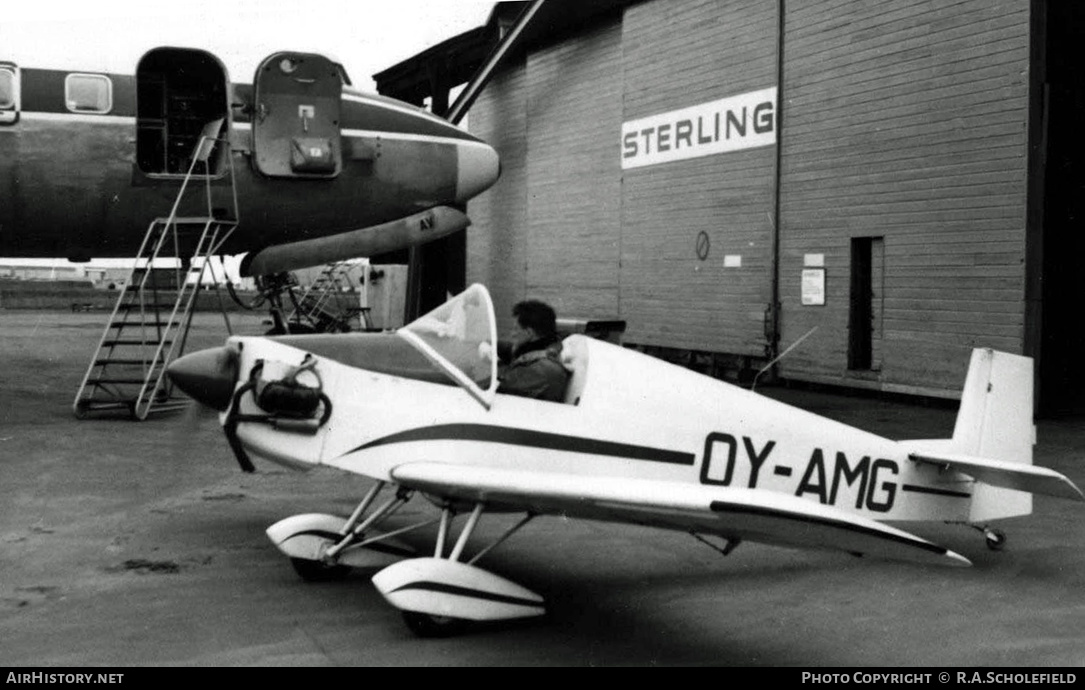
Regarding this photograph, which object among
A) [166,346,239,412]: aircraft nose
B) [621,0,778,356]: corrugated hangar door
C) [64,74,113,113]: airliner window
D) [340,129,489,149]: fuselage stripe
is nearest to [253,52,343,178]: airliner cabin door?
[340,129,489,149]: fuselage stripe

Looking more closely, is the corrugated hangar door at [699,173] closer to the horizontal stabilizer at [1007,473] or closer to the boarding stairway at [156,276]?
the boarding stairway at [156,276]

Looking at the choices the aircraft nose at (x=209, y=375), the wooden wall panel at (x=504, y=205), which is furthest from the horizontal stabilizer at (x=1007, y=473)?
the wooden wall panel at (x=504, y=205)

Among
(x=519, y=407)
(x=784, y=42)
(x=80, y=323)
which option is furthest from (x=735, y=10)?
(x=80, y=323)

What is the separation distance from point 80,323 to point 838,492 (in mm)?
32307

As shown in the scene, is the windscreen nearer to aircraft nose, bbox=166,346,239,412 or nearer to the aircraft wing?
the aircraft wing

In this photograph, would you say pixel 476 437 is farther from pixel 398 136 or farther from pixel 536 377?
pixel 398 136

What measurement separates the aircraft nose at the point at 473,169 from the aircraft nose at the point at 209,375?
974cm

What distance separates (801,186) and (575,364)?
11942mm

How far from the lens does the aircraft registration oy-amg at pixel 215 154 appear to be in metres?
14.0

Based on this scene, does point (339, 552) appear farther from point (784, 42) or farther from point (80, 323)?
point (80, 323)

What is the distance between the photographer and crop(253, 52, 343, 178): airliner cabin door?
14641 millimetres

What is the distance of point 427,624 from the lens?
5691 millimetres

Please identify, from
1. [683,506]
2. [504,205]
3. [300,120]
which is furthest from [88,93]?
[504,205]

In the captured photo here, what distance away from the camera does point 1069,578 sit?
714cm
